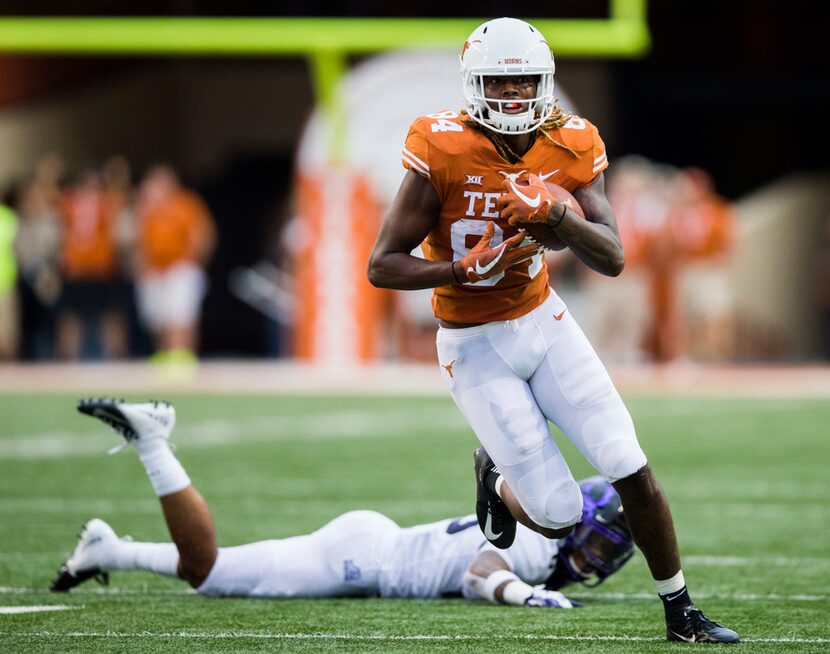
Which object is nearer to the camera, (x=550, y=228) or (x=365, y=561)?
(x=550, y=228)

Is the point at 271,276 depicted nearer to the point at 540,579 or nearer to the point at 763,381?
the point at 763,381

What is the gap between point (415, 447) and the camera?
386 inches

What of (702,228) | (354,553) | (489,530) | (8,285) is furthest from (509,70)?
(8,285)

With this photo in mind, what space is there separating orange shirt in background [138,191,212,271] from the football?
11.9 m

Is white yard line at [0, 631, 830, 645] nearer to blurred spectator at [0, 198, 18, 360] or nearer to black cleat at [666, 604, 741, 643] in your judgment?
black cleat at [666, 604, 741, 643]

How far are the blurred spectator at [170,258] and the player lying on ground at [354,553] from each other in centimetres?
1103

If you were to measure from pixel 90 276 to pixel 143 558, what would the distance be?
12058 millimetres

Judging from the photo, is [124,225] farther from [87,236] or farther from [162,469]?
[162,469]

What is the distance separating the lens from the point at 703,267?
56.4 ft

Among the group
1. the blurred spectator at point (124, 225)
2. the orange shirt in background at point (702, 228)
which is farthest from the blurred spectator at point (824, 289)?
the blurred spectator at point (124, 225)

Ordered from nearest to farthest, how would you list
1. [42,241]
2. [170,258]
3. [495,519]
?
[495,519] < [170,258] < [42,241]

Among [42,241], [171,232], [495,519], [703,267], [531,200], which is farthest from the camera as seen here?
[703,267]

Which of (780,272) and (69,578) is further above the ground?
(780,272)

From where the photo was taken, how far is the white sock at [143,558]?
5.14m
